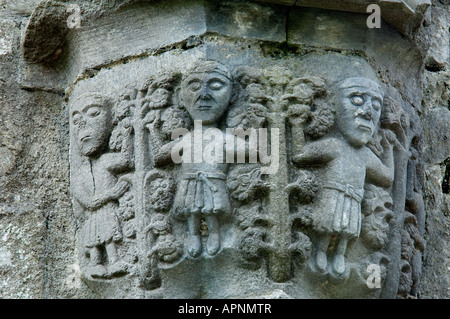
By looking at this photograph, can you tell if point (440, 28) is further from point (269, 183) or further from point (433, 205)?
point (269, 183)

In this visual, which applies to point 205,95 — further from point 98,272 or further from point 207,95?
point 98,272

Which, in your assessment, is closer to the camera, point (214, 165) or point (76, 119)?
point (214, 165)

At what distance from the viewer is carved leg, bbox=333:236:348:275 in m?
3.23

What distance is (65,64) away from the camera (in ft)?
12.1

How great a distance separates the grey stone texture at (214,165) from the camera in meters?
3.20

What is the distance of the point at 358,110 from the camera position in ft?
10.9

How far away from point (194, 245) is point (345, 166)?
521 mm

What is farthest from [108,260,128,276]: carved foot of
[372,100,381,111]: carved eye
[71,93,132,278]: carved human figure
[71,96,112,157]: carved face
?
[372,100,381,111]: carved eye

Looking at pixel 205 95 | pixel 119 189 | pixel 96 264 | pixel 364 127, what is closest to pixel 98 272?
pixel 96 264

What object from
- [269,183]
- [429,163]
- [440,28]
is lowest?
[269,183]

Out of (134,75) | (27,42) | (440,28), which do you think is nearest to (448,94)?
(440,28)

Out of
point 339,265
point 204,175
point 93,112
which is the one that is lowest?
point 339,265

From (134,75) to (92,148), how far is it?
0.27 meters

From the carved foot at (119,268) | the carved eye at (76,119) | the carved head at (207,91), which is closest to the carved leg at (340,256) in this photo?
the carved head at (207,91)
